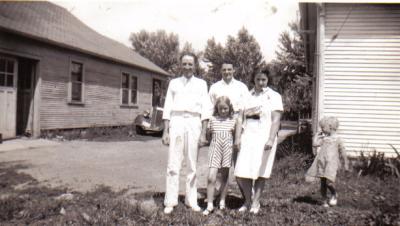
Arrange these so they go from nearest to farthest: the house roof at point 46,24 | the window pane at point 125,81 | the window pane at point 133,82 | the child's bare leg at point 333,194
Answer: the child's bare leg at point 333,194 → the house roof at point 46,24 → the window pane at point 125,81 → the window pane at point 133,82

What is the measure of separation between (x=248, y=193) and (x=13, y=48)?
983cm

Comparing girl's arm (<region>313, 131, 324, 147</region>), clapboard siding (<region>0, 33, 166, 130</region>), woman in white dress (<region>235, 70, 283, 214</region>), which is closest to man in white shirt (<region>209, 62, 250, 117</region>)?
woman in white dress (<region>235, 70, 283, 214</region>)

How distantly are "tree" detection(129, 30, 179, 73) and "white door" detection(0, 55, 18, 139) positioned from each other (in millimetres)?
41671

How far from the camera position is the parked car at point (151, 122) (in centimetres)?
1583

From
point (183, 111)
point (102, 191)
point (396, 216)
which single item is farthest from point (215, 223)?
point (102, 191)

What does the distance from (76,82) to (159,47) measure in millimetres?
42645

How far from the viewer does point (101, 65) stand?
16359 mm

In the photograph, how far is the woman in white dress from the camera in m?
4.43

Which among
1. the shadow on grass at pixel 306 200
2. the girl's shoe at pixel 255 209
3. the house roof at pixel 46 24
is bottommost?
the shadow on grass at pixel 306 200

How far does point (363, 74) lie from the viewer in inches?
309

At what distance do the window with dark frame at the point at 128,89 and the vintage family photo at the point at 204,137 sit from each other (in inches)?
64.6

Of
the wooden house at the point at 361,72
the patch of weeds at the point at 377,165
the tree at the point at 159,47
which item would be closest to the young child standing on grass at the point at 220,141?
the patch of weeds at the point at 377,165

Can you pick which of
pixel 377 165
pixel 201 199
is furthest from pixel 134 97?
pixel 201 199

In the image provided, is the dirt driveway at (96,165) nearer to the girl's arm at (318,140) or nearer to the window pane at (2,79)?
the girl's arm at (318,140)
